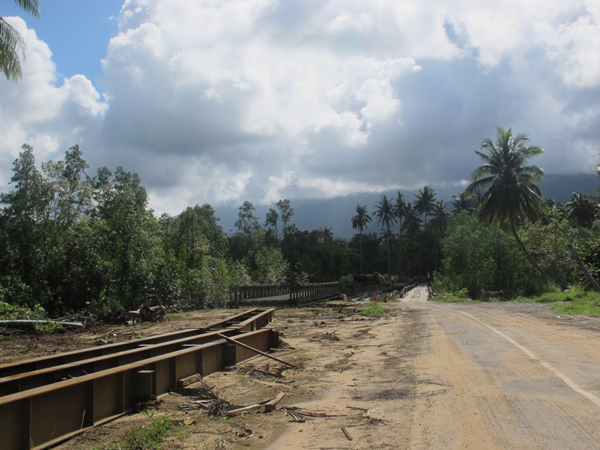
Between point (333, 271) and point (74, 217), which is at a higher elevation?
point (74, 217)

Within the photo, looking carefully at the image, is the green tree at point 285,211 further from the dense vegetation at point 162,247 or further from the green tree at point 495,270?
the green tree at point 495,270

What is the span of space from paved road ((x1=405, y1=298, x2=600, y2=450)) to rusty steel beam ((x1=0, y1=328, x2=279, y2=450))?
11.7ft

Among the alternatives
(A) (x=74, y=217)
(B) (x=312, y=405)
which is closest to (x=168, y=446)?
(B) (x=312, y=405)

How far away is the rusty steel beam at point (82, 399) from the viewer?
167 inches

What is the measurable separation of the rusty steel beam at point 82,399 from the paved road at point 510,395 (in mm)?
3562

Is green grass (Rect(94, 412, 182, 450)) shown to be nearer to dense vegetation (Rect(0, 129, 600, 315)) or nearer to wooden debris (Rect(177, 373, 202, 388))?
wooden debris (Rect(177, 373, 202, 388))

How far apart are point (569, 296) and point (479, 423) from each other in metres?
26.4

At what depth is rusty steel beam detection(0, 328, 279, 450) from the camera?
4250 millimetres

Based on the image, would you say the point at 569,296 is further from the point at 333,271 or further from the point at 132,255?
the point at 333,271

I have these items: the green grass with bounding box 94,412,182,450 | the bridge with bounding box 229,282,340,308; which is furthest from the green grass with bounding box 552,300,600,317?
the green grass with bounding box 94,412,182,450

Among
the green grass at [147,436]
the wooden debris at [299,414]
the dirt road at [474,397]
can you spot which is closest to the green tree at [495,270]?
the dirt road at [474,397]

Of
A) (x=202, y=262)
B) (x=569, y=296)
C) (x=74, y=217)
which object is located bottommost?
(x=569, y=296)

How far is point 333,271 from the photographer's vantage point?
77.5 meters

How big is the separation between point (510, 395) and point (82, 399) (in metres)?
5.34
